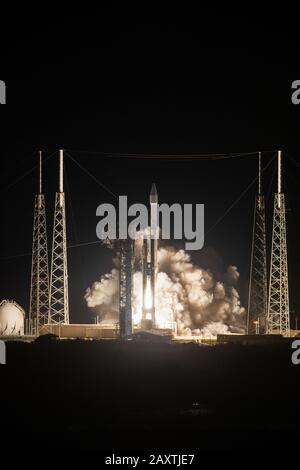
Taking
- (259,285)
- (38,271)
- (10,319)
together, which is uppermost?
(38,271)

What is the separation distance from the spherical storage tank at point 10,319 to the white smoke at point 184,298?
9192mm

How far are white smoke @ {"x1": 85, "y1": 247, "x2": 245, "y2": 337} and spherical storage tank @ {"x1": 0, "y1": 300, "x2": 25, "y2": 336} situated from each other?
9.19 metres

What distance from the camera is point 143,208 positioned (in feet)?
214

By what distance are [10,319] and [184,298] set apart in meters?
14.4

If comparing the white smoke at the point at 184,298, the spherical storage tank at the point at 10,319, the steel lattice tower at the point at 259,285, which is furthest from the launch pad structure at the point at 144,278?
the white smoke at the point at 184,298

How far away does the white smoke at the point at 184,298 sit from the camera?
2694 inches

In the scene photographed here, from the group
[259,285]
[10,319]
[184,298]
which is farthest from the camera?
[184,298]

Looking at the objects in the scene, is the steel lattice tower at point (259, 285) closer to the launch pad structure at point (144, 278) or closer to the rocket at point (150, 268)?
the launch pad structure at point (144, 278)

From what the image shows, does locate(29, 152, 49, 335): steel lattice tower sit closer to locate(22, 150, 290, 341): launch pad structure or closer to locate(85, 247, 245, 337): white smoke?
locate(22, 150, 290, 341): launch pad structure

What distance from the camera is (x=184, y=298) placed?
69.8 m

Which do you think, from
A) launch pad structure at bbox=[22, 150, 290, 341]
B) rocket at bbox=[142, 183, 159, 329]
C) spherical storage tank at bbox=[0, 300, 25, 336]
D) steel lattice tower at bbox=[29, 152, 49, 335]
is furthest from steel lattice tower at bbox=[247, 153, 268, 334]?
spherical storage tank at bbox=[0, 300, 25, 336]

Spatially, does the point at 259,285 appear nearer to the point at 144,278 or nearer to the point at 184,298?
the point at 144,278

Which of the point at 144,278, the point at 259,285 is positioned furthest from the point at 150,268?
the point at 259,285

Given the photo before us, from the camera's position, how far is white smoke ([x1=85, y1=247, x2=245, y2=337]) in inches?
2694
